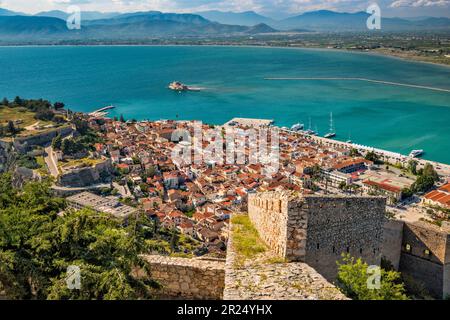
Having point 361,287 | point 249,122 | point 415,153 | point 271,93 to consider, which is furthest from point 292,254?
point 271,93

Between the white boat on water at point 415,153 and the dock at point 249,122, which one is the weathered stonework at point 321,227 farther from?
the dock at point 249,122

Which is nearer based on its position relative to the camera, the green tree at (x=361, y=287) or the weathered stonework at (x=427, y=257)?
the green tree at (x=361, y=287)

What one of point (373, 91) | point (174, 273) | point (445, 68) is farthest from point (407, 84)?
point (174, 273)

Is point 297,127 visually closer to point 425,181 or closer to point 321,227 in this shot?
point 425,181

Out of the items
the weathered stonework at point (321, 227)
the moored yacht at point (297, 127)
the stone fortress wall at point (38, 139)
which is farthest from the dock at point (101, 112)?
the weathered stonework at point (321, 227)

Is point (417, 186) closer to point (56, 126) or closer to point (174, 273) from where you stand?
point (174, 273)

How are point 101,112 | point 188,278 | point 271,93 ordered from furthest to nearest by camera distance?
point 271,93 < point 101,112 < point 188,278

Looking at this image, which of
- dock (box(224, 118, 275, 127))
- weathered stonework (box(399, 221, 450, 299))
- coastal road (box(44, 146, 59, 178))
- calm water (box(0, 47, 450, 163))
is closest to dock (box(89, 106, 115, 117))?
calm water (box(0, 47, 450, 163))
